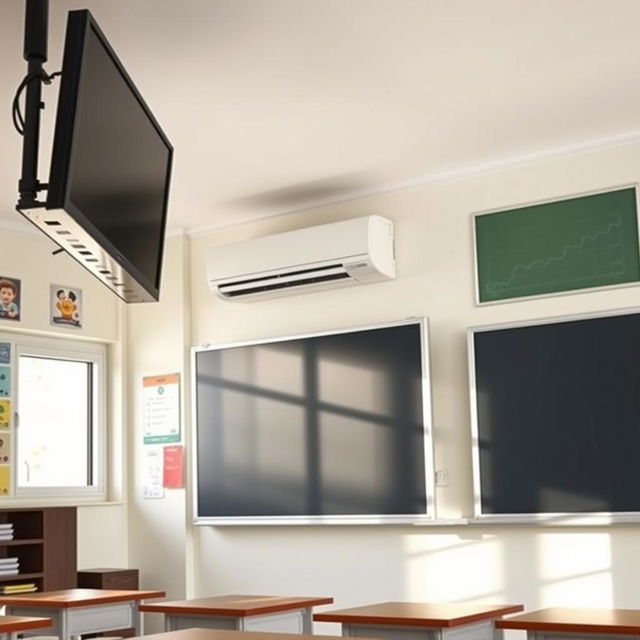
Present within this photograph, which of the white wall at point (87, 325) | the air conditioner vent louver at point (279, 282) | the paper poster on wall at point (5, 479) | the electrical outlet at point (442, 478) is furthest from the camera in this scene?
the white wall at point (87, 325)

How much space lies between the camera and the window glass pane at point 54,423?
6.97 metres

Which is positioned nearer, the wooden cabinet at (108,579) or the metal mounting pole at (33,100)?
the metal mounting pole at (33,100)

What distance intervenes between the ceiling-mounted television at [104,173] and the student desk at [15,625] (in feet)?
4.53

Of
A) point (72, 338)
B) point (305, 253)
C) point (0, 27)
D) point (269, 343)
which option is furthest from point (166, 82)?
point (72, 338)

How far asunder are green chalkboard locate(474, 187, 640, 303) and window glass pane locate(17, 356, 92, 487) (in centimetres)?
296

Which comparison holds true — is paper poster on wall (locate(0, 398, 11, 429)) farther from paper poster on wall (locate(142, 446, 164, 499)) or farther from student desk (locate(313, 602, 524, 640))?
student desk (locate(313, 602, 524, 640))

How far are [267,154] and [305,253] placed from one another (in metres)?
0.83

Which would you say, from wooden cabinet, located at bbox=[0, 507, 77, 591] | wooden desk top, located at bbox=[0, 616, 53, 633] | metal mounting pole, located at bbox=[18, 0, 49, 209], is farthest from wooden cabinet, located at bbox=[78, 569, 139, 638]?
metal mounting pole, located at bbox=[18, 0, 49, 209]

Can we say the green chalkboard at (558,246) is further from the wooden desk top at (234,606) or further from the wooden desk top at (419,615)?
the wooden desk top at (234,606)

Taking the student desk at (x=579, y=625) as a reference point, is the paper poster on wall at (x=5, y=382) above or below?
above

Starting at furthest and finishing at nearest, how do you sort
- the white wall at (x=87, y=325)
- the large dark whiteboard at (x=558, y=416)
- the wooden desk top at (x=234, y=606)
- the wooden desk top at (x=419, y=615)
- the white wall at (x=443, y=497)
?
the white wall at (x=87, y=325)
the white wall at (x=443, y=497)
the large dark whiteboard at (x=558, y=416)
the wooden desk top at (x=234, y=606)
the wooden desk top at (x=419, y=615)

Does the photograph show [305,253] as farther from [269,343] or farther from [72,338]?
[72,338]

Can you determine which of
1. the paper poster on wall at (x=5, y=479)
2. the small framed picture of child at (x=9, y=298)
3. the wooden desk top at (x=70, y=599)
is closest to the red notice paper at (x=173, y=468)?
the paper poster on wall at (x=5, y=479)

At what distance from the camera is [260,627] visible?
461 cm
